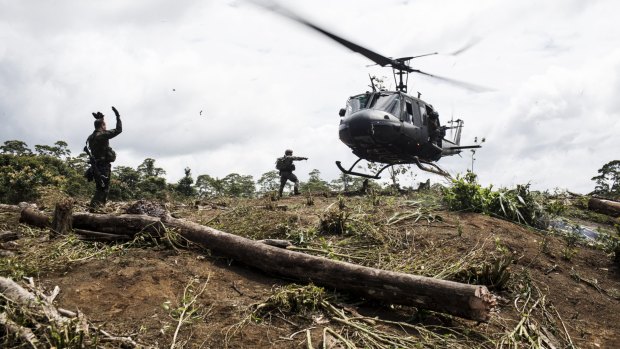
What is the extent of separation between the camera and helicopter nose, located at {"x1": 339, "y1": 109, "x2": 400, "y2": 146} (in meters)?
12.9

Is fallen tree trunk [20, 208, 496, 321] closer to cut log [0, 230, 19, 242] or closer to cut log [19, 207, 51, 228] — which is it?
cut log [19, 207, 51, 228]

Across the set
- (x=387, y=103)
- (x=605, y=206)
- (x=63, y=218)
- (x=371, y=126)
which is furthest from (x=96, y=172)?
(x=605, y=206)

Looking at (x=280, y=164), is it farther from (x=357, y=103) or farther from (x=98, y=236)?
(x=98, y=236)

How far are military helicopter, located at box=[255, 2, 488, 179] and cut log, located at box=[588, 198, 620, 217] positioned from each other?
149 inches

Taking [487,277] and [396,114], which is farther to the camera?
[396,114]

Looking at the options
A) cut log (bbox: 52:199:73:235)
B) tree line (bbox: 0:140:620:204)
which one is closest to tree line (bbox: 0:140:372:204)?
tree line (bbox: 0:140:620:204)

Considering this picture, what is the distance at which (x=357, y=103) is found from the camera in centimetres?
1387

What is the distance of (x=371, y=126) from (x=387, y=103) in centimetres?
110

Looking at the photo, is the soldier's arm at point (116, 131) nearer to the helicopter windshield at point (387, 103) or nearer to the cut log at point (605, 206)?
the helicopter windshield at point (387, 103)

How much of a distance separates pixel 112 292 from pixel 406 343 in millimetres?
3204

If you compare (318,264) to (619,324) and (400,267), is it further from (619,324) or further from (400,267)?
(619,324)

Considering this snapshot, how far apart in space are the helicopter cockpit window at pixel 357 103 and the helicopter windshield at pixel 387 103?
32 centimetres

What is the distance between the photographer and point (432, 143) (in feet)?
50.4

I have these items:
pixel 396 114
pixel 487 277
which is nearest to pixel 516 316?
pixel 487 277
